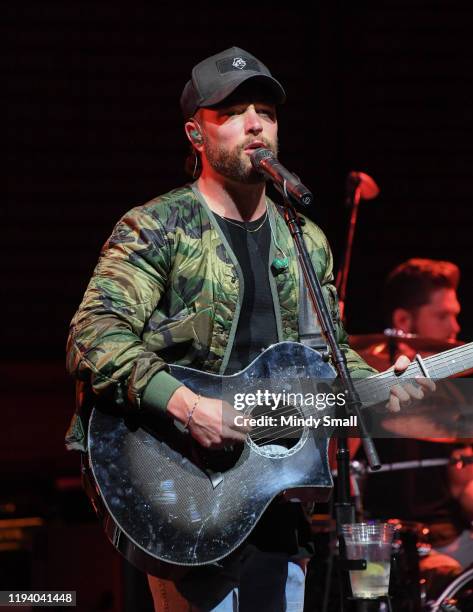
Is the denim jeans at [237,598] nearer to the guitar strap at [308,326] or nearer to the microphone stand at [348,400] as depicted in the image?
the microphone stand at [348,400]

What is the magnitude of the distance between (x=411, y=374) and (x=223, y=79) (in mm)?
1078

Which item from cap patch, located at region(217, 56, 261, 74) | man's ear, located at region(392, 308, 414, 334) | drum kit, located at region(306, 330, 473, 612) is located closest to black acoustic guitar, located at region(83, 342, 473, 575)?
cap patch, located at region(217, 56, 261, 74)

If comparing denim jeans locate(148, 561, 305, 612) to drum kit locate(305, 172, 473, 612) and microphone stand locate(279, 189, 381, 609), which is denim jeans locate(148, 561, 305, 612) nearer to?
microphone stand locate(279, 189, 381, 609)

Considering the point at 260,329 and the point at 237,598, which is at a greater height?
the point at 260,329

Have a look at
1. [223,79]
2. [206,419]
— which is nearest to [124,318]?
[206,419]

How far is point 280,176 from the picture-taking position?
9.07ft

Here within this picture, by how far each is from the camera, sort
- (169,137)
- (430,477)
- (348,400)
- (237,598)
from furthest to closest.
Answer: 1. (169,137)
2. (430,477)
3. (237,598)
4. (348,400)

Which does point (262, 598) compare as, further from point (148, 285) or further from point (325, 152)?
point (325, 152)

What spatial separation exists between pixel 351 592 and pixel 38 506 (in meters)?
3.53

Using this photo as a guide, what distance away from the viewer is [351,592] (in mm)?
2621

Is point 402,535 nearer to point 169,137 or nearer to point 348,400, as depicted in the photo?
point 348,400

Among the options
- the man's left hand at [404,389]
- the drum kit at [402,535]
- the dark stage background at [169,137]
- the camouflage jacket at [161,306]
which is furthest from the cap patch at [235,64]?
the dark stage background at [169,137]

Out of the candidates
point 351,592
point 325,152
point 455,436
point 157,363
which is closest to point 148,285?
point 157,363

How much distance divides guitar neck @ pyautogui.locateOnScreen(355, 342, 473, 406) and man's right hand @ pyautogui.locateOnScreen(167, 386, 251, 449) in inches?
19.7
